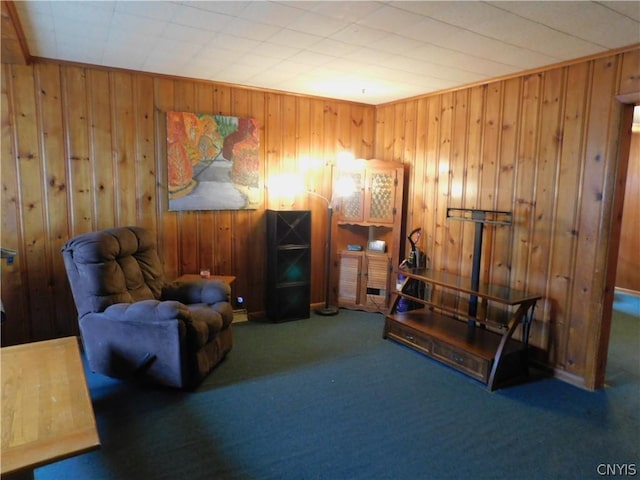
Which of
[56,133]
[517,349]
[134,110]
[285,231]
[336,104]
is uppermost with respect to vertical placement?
[336,104]

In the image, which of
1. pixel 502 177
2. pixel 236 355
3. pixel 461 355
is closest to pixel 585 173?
pixel 502 177

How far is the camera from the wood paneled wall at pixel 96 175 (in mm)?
3346

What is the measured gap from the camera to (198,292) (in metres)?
3.51

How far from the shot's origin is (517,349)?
3.14m

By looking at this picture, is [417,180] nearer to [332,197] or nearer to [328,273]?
[332,197]

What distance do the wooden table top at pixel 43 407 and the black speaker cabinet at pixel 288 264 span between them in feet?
6.80

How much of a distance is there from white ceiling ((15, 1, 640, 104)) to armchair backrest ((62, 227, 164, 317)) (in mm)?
1359

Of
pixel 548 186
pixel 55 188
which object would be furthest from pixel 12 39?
pixel 548 186

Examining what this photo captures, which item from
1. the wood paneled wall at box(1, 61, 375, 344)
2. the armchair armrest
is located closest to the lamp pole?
the wood paneled wall at box(1, 61, 375, 344)

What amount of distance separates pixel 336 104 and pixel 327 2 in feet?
8.40

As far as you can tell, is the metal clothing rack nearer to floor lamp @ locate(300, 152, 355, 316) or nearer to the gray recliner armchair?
floor lamp @ locate(300, 152, 355, 316)

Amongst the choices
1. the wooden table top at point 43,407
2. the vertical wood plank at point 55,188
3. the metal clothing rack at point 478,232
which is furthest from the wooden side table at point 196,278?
the metal clothing rack at point 478,232

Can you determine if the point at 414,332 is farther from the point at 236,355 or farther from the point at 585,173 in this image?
the point at 585,173

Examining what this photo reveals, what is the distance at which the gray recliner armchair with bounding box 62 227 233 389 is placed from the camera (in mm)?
2801
